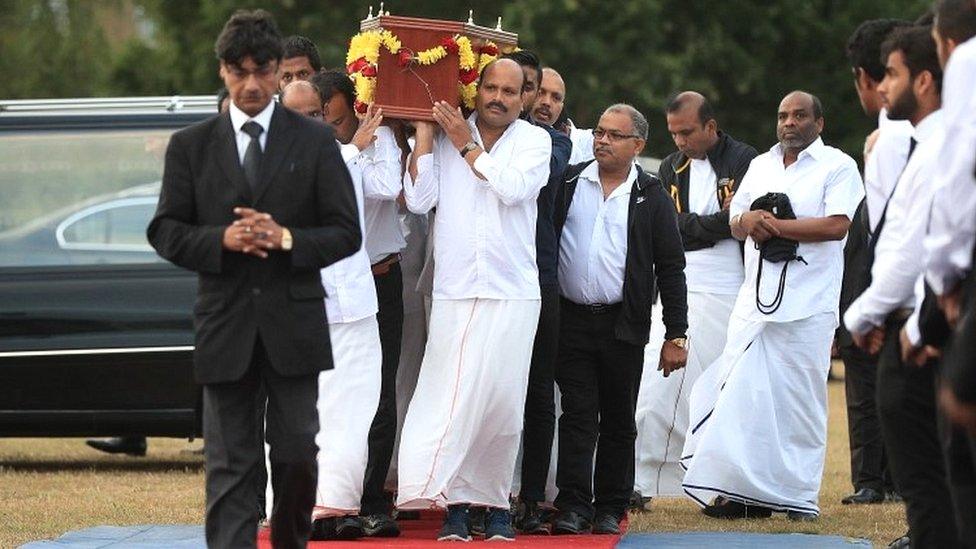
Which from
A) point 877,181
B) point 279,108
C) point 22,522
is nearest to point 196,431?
point 22,522

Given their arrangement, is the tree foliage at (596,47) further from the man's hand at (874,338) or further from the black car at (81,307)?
the man's hand at (874,338)

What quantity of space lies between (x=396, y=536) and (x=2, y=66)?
23.2 metres

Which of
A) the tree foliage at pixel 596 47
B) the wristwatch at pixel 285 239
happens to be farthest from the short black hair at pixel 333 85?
the tree foliage at pixel 596 47

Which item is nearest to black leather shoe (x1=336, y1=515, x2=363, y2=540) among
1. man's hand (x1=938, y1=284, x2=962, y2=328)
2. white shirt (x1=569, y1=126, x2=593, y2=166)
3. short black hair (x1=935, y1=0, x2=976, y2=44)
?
white shirt (x1=569, y1=126, x2=593, y2=166)

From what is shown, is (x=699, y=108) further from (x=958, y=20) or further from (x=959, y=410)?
(x=959, y=410)

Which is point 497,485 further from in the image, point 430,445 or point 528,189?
point 528,189

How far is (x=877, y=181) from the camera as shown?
7121 mm

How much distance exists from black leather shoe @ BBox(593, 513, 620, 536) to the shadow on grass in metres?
4.08

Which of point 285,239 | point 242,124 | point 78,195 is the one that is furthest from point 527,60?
point 78,195

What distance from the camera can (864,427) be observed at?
11.6 m

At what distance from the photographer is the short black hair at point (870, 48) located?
7320 millimetres

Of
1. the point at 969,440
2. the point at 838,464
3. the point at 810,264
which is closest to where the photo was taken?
the point at 969,440

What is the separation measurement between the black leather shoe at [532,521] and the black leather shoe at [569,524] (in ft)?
0.17

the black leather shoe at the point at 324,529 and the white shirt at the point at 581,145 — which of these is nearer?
the black leather shoe at the point at 324,529
